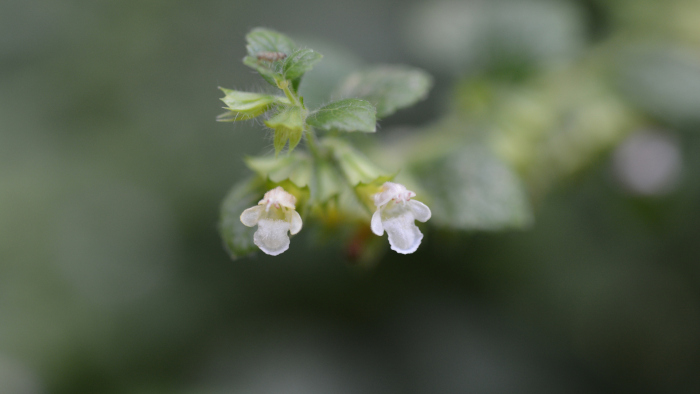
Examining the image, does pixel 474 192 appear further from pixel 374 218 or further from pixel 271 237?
pixel 271 237

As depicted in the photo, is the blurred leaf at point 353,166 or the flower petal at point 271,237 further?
the blurred leaf at point 353,166

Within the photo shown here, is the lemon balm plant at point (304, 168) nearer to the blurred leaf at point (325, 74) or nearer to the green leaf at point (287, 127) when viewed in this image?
the green leaf at point (287, 127)

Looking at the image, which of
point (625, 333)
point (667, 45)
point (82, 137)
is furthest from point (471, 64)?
point (82, 137)

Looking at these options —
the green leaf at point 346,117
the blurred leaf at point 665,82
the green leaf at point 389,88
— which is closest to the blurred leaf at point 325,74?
the green leaf at point 389,88

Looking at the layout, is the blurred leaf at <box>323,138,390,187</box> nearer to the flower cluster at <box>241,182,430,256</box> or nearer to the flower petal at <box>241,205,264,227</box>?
the flower cluster at <box>241,182,430,256</box>

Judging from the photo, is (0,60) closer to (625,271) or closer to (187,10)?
(187,10)

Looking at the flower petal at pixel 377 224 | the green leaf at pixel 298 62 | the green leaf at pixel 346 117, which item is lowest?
the flower petal at pixel 377 224

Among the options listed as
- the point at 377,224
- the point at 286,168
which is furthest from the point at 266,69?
the point at 377,224
